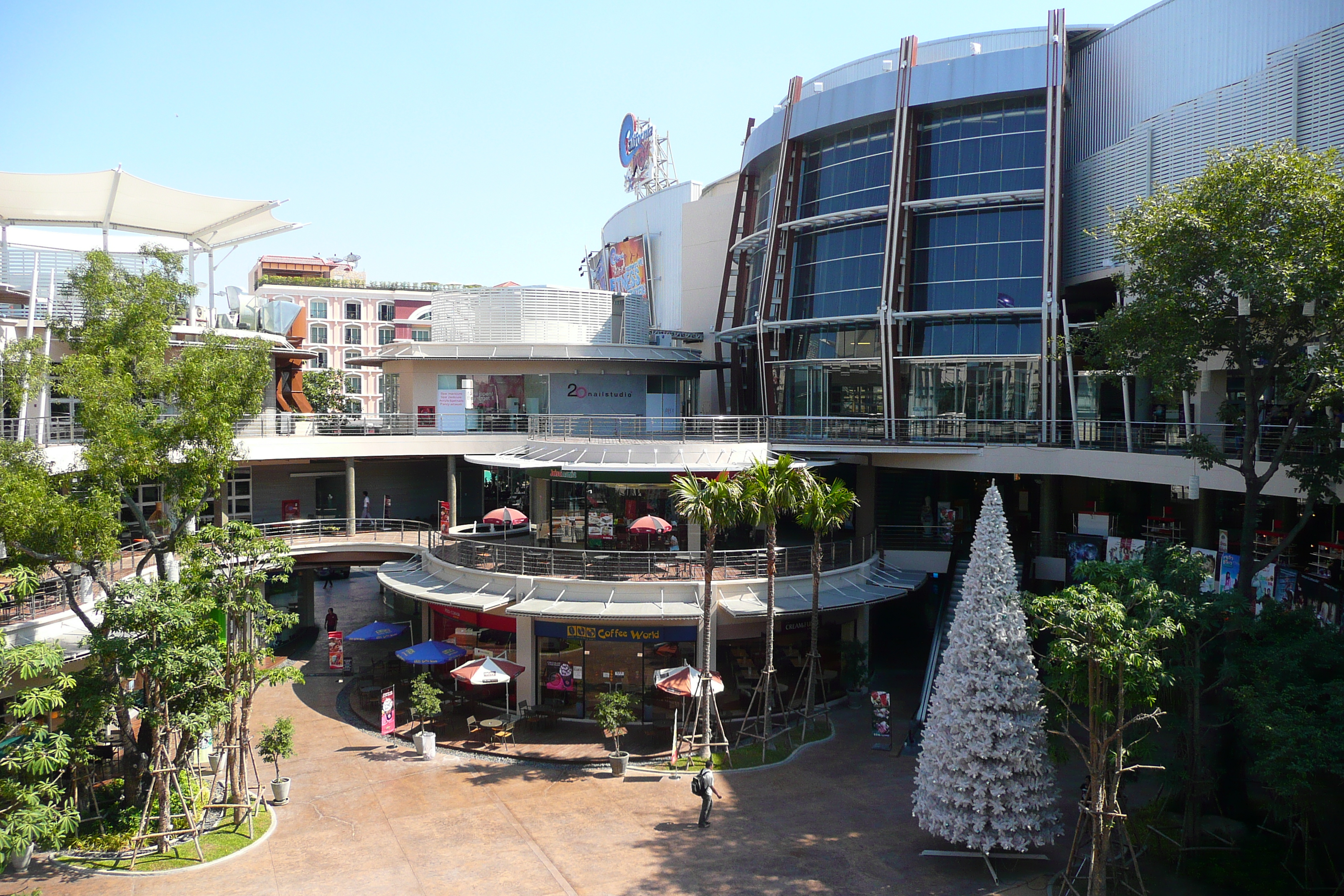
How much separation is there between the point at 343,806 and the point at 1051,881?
15412 mm

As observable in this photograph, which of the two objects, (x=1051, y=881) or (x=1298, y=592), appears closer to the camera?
(x=1051, y=881)

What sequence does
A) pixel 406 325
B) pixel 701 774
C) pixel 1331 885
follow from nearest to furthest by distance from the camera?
pixel 1331 885
pixel 701 774
pixel 406 325

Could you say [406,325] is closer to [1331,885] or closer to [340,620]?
[340,620]

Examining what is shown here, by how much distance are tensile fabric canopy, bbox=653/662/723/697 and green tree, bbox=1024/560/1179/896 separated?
30.3 ft

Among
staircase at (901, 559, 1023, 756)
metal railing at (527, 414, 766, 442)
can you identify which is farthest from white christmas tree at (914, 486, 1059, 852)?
metal railing at (527, 414, 766, 442)

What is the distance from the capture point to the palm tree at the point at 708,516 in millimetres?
23375

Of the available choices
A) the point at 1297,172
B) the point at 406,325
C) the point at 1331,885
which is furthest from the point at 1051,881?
the point at 406,325

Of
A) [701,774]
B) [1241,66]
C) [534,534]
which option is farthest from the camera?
[534,534]

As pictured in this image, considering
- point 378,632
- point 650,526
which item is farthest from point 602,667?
point 378,632

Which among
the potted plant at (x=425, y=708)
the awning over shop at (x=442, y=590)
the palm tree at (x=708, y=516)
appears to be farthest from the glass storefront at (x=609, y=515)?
the potted plant at (x=425, y=708)

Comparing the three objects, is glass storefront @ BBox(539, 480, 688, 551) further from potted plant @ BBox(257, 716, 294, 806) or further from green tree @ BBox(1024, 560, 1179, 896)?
green tree @ BBox(1024, 560, 1179, 896)

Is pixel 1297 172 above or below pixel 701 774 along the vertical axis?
above

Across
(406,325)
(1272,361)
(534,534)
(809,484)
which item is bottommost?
(534,534)

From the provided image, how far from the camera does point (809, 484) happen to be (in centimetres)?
2430
